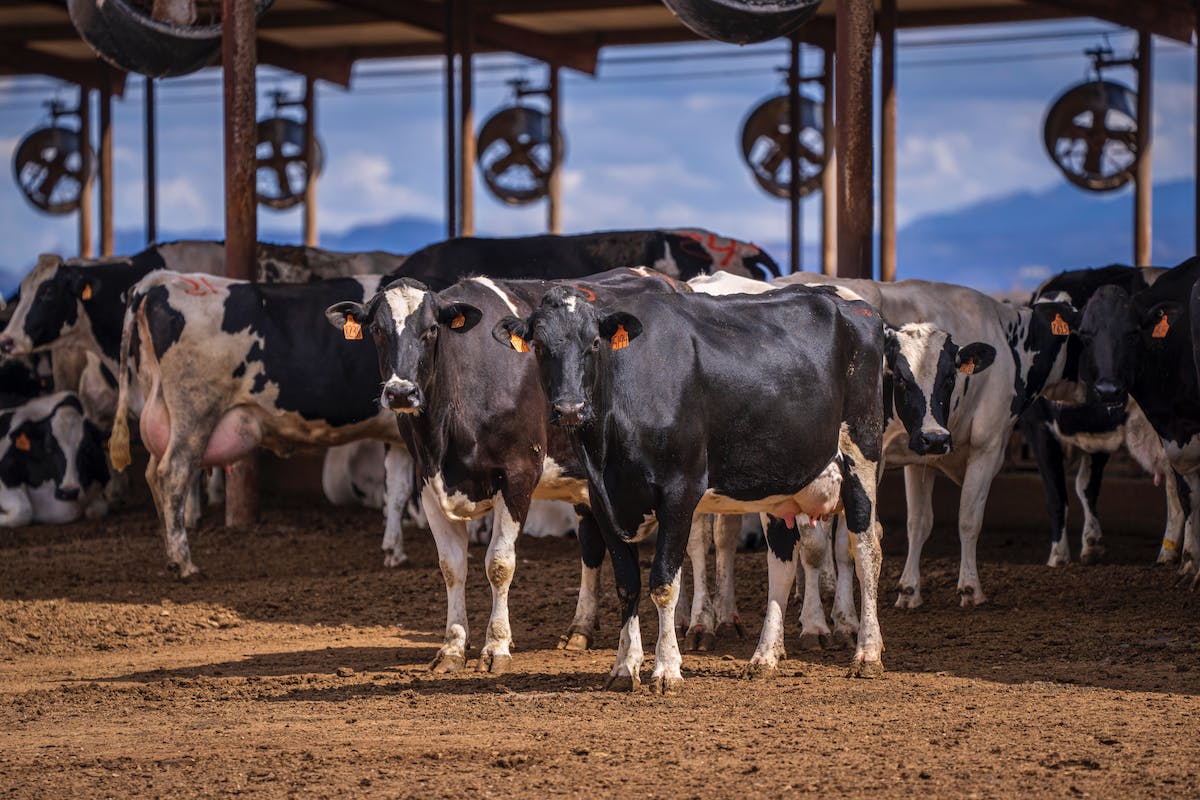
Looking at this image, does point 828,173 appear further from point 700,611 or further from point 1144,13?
point 700,611

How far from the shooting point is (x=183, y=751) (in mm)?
6309

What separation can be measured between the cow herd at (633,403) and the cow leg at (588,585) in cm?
A: 1

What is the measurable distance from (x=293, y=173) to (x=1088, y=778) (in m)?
19.9

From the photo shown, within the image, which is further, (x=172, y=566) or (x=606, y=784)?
(x=172, y=566)

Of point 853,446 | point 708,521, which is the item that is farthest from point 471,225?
point 853,446

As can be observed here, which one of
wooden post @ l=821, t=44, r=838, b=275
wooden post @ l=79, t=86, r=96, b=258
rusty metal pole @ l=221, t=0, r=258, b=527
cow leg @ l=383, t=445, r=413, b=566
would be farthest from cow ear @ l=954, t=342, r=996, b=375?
wooden post @ l=79, t=86, r=96, b=258

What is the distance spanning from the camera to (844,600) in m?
9.02

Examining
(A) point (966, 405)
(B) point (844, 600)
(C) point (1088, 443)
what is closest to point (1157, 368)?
(C) point (1088, 443)

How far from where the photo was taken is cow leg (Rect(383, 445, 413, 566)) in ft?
40.6

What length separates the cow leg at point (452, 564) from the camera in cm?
824

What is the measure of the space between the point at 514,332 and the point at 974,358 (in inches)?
121

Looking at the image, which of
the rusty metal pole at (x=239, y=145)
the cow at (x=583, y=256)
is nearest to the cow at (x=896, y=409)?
the cow at (x=583, y=256)

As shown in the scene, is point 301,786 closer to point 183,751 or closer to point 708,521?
point 183,751

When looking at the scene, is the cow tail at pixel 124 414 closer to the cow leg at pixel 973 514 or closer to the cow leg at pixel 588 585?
the cow leg at pixel 588 585
